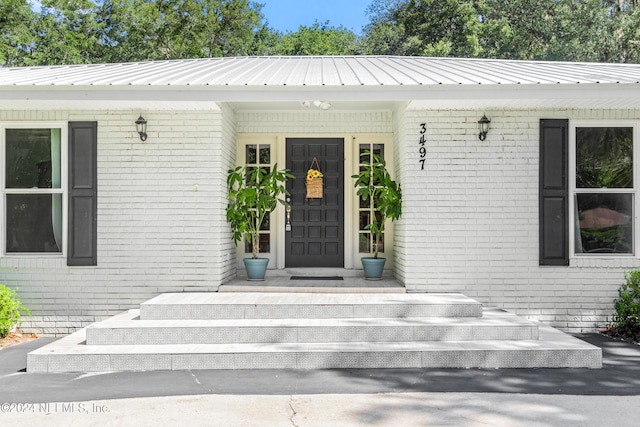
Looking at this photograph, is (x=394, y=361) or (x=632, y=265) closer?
(x=394, y=361)

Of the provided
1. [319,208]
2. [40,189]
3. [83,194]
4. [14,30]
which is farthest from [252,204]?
[14,30]

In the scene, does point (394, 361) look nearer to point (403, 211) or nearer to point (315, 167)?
point (403, 211)

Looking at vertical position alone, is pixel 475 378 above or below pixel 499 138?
below

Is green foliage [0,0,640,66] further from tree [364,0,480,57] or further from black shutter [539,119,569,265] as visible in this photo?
black shutter [539,119,569,265]

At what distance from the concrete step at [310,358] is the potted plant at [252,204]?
7.18 feet

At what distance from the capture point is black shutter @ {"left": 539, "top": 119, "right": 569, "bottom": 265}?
696 cm

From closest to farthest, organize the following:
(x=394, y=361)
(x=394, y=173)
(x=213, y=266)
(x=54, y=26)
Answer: (x=394, y=361), (x=213, y=266), (x=394, y=173), (x=54, y=26)

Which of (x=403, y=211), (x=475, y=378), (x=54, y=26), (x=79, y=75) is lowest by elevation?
(x=475, y=378)

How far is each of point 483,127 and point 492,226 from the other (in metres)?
1.21

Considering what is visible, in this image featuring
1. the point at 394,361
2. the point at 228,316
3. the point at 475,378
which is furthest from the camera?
the point at 228,316

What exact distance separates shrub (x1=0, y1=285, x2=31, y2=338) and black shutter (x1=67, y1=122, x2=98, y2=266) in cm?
71

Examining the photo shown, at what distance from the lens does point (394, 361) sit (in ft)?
17.3

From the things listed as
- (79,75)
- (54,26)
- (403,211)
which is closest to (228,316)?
(403,211)

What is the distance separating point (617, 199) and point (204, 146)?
5131 mm
